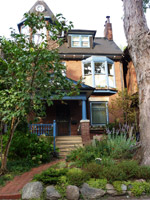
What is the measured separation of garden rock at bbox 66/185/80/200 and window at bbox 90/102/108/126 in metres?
9.35

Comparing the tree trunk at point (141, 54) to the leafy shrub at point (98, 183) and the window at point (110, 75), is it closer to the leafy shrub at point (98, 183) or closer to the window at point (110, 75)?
→ the leafy shrub at point (98, 183)

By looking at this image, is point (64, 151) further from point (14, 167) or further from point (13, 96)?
point (13, 96)

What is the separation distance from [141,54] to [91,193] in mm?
4756

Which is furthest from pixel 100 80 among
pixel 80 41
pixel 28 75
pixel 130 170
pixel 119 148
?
pixel 130 170

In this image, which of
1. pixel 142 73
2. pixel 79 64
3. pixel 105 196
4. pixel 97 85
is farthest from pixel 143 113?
pixel 79 64

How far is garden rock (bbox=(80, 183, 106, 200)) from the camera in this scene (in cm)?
450

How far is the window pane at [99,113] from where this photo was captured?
13888 mm

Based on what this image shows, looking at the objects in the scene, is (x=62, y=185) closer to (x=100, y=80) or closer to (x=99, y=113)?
(x=99, y=113)

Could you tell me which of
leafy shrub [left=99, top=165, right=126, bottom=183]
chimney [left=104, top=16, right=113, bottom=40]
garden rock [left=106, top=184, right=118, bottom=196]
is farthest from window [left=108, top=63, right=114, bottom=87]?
→ garden rock [left=106, top=184, right=118, bottom=196]

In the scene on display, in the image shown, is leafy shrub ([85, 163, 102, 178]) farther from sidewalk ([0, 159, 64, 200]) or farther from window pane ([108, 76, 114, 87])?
window pane ([108, 76, 114, 87])

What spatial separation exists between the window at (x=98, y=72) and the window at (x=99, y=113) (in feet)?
4.66

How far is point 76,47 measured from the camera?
15727 mm

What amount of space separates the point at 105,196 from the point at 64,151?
5.07 meters

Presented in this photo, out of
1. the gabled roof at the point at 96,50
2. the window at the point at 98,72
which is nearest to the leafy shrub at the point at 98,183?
the window at the point at 98,72
